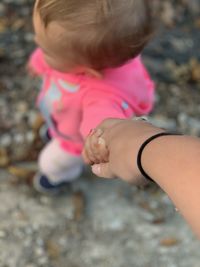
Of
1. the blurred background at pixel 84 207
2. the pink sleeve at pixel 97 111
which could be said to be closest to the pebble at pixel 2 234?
the blurred background at pixel 84 207

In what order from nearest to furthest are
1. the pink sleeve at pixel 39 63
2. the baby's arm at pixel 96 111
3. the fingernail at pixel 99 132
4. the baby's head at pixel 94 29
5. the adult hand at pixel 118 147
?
the adult hand at pixel 118 147 < the fingernail at pixel 99 132 < the baby's head at pixel 94 29 < the baby's arm at pixel 96 111 < the pink sleeve at pixel 39 63

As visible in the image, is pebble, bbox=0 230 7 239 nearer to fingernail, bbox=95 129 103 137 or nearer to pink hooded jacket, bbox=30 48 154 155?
pink hooded jacket, bbox=30 48 154 155

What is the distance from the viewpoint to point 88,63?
166cm

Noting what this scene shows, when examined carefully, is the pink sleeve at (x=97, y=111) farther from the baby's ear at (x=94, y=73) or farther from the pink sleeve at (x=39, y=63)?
the pink sleeve at (x=39, y=63)

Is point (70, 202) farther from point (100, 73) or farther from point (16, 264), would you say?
point (100, 73)

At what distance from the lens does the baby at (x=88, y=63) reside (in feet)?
5.01

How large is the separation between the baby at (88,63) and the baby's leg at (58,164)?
0.03m

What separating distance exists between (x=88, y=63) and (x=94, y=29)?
0.15m

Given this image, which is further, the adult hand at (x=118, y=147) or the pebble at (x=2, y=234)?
the pebble at (x=2, y=234)

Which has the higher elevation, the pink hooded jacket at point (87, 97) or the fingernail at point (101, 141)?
the fingernail at point (101, 141)

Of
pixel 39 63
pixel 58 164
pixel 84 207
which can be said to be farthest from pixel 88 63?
pixel 84 207

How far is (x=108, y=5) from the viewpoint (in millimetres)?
1509

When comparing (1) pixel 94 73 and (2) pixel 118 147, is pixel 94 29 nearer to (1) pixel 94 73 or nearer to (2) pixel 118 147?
(1) pixel 94 73

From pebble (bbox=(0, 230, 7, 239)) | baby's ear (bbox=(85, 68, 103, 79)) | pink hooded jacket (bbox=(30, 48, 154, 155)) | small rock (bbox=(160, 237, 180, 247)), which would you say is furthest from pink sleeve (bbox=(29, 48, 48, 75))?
small rock (bbox=(160, 237, 180, 247))
